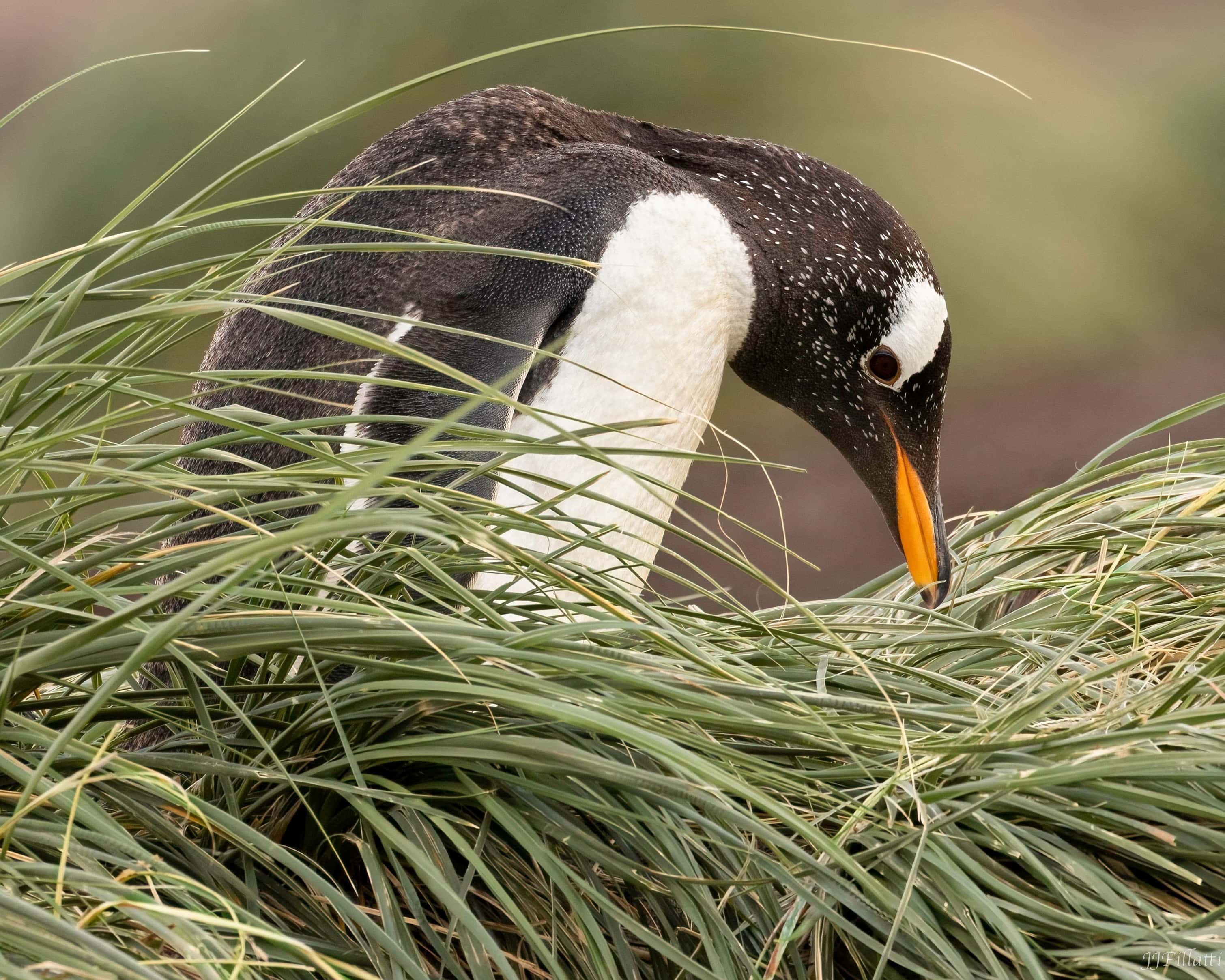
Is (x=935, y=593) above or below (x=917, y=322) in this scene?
below

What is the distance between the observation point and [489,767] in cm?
31

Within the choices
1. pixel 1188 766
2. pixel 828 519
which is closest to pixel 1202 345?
pixel 828 519

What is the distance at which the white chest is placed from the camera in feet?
2.24

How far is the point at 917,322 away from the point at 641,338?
176 millimetres

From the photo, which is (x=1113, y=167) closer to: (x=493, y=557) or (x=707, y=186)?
(x=707, y=186)

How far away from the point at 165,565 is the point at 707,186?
0.53m

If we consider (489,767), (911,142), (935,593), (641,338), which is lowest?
(489,767)

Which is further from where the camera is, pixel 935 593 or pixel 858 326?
pixel 858 326

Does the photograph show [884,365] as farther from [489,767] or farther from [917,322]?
[489,767]

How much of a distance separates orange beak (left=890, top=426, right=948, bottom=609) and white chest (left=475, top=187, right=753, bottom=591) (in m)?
0.15

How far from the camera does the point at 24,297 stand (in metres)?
0.35
